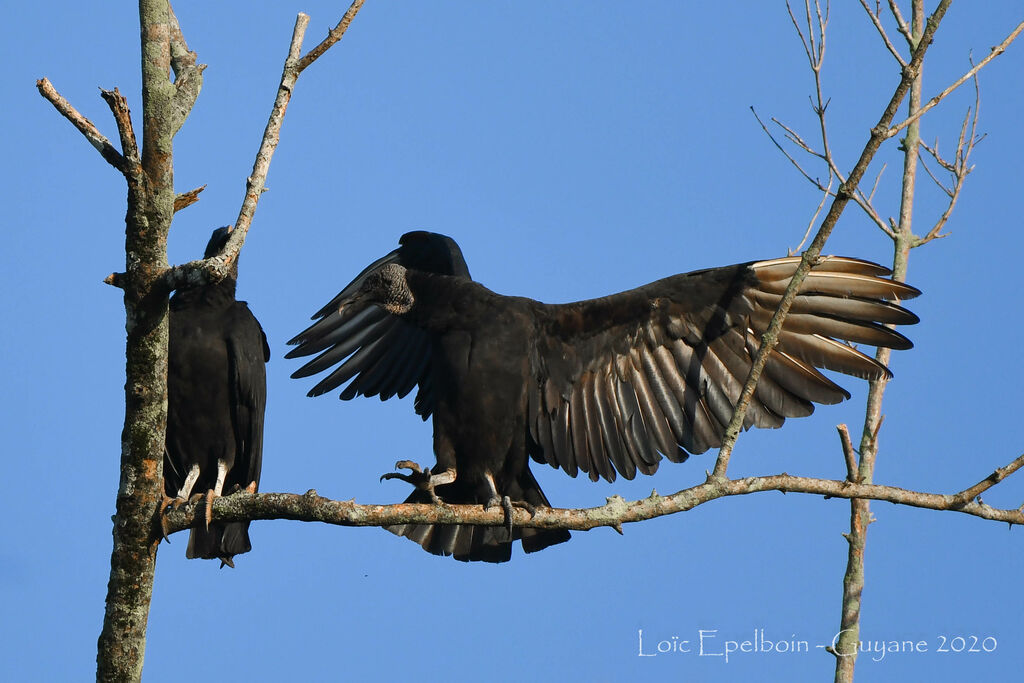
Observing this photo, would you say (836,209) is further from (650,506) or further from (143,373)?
(143,373)

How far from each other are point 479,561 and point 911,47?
2.83 meters

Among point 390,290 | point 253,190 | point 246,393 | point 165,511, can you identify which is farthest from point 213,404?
point 253,190

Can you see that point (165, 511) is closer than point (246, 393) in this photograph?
Yes

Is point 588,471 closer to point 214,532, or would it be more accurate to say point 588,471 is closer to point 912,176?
point 214,532

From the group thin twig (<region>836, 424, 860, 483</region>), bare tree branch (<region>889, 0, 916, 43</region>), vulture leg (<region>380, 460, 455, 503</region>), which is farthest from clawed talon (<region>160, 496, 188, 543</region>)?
bare tree branch (<region>889, 0, 916, 43</region>)

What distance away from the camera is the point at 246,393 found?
454cm

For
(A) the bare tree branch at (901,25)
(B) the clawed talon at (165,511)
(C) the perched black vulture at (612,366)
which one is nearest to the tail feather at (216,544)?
(C) the perched black vulture at (612,366)

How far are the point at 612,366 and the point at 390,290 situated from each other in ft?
3.38

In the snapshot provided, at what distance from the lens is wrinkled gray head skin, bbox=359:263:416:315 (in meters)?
4.76

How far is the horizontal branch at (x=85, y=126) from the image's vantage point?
9.57 feet

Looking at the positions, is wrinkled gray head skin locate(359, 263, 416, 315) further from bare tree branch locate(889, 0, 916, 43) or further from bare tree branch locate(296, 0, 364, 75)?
bare tree branch locate(889, 0, 916, 43)

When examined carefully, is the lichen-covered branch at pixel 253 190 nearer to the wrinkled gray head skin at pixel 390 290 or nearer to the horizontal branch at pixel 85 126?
the horizontal branch at pixel 85 126

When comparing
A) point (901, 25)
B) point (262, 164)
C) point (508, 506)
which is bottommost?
point (508, 506)

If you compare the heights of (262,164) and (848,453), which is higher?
(262,164)
